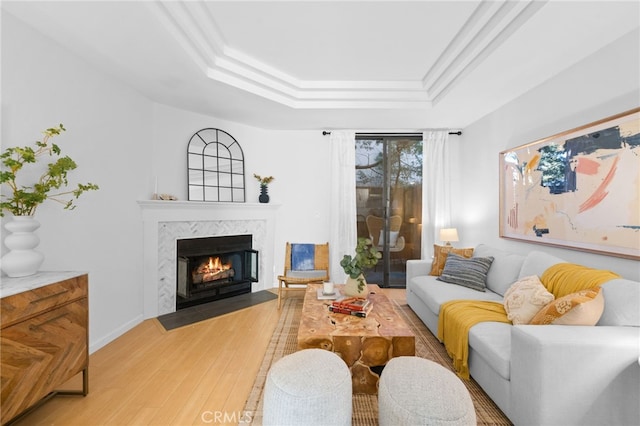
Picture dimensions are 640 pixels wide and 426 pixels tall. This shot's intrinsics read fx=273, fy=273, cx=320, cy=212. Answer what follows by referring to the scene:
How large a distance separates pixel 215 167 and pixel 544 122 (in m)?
3.86

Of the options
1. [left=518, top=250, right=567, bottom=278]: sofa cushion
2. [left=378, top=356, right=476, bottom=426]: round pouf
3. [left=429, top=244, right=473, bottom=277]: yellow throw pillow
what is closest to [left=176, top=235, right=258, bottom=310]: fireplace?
[left=429, top=244, right=473, bottom=277]: yellow throw pillow

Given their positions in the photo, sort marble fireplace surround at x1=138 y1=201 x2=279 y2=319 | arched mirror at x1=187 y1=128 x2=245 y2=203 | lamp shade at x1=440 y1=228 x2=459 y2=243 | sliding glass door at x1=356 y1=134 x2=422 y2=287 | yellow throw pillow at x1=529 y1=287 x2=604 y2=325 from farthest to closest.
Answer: sliding glass door at x1=356 y1=134 x2=422 y2=287 → lamp shade at x1=440 y1=228 x2=459 y2=243 → arched mirror at x1=187 y1=128 x2=245 y2=203 → marble fireplace surround at x1=138 y1=201 x2=279 y2=319 → yellow throw pillow at x1=529 y1=287 x2=604 y2=325

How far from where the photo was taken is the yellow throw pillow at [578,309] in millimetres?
1570

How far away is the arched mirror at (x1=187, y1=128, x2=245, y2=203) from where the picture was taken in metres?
3.64

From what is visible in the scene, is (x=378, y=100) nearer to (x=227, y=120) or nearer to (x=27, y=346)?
(x=227, y=120)

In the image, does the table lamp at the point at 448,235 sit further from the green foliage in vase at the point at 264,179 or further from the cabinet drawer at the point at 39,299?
the cabinet drawer at the point at 39,299

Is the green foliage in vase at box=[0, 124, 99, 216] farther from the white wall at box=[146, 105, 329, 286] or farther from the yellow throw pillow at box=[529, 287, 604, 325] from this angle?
the yellow throw pillow at box=[529, 287, 604, 325]

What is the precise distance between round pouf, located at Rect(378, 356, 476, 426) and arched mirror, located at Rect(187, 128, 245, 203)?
10.4 ft

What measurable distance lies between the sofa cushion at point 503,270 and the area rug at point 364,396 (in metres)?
0.83

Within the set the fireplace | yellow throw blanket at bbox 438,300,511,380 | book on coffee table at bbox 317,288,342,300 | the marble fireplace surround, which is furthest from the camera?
the fireplace

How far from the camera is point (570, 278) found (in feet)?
6.40

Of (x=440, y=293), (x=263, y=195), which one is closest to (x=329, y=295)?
(x=440, y=293)

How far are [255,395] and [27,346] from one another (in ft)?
4.38

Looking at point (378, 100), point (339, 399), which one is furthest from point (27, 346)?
point (378, 100)
